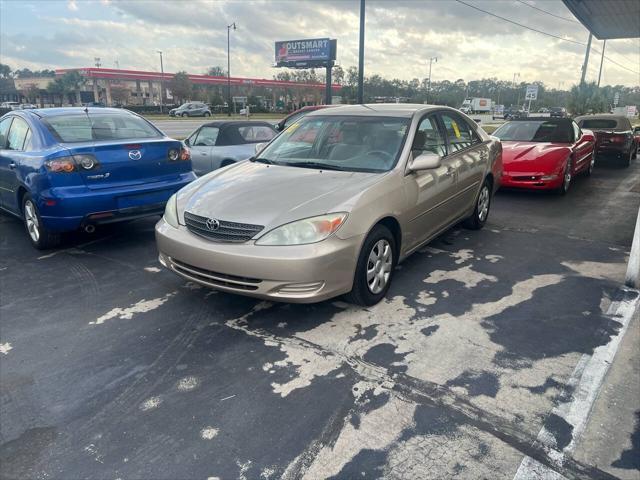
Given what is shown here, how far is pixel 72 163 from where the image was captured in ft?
16.3

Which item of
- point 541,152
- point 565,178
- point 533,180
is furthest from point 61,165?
point 565,178

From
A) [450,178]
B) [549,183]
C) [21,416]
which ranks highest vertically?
[450,178]

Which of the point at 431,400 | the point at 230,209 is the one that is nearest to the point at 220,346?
the point at 230,209

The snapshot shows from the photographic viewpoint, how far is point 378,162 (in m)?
4.23

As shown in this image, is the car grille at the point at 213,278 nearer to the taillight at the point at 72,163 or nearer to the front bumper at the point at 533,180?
the taillight at the point at 72,163

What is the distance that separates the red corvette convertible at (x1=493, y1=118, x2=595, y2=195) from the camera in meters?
8.34

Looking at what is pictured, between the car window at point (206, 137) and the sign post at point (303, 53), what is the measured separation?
131 feet

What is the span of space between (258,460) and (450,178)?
3.59 metres

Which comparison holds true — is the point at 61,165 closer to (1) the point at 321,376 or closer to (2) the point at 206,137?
(1) the point at 321,376

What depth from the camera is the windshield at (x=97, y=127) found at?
5395 millimetres

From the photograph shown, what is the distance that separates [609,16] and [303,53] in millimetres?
31134

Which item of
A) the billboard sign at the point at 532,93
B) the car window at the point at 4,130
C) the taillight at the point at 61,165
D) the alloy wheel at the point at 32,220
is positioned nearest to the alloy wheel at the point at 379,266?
the taillight at the point at 61,165

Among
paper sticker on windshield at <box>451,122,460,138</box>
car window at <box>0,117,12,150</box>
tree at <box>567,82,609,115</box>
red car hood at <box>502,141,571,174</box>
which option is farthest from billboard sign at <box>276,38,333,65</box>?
paper sticker on windshield at <box>451,122,460,138</box>

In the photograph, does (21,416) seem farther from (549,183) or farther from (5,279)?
(549,183)
